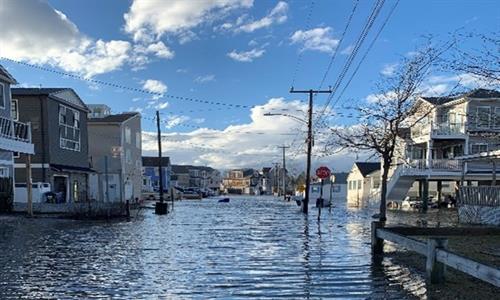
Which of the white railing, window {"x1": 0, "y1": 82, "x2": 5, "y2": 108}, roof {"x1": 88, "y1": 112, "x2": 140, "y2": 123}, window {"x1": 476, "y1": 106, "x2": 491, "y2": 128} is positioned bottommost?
window {"x1": 476, "y1": 106, "x2": 491, "y2": 128}

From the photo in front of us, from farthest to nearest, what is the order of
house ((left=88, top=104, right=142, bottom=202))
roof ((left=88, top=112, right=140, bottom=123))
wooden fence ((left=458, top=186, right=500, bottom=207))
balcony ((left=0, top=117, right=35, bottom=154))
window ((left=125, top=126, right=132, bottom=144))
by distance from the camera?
1. window ((left=125, top=126, right=132, bottom=144))
2. roof ((left=88, top=112, right=140, bottom=123))
3. house ((left=88, top=104, right=142, bottom=202))
4. balcony ((left=0, top=117, right=35, bottom=154))
5. wooden fence ((left=458, top=186, right=500, bottom=207))

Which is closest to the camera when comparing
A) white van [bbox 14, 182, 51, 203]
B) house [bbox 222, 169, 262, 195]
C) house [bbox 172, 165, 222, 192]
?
white van [bbox 14, 182, 51, 203]

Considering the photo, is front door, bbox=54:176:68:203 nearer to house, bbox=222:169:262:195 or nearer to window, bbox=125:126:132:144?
window, bbox=125:126:132:144

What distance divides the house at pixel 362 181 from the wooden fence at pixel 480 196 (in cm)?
3136

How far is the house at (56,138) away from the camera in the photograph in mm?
34625

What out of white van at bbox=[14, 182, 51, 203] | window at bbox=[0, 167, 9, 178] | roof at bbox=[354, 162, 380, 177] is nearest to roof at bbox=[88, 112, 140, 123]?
white van at bbox=[14, 182, 51, 203]

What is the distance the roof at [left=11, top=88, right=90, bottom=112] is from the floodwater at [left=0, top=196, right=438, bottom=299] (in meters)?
18.4

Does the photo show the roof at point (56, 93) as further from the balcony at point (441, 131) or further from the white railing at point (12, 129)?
the balcony at point (441, 131)

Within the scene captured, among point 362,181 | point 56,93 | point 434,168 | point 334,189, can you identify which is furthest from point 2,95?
point 334,189

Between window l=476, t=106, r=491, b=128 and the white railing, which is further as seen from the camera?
the white railing

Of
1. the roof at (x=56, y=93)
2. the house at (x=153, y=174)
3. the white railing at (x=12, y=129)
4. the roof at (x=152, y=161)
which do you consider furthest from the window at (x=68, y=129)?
the roof at (x=152, y=161)

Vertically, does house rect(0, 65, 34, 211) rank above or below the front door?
above

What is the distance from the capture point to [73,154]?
1545 inches

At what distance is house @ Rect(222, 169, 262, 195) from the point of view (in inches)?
6245
